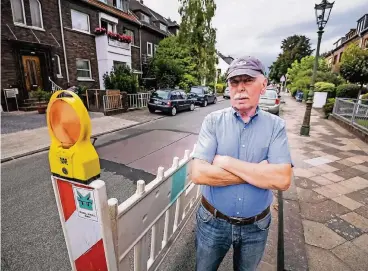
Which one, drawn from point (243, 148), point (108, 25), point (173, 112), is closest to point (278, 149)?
point (243, 148)

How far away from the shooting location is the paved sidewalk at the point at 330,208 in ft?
7.91

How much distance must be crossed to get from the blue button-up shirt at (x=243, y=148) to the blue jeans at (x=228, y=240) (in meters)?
0.11

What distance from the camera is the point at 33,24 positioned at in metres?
12.1

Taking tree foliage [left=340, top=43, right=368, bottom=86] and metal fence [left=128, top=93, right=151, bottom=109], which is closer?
tree foliage [left=340, top=43, right=368, bottom=86]

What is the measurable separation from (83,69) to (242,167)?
16894 millimetres

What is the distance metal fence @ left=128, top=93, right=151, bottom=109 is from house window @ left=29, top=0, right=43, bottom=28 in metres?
6.60

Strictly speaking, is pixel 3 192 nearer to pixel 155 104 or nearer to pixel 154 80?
pixel 155 104

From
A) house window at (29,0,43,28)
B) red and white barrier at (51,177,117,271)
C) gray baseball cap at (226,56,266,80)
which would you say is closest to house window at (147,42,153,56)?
house window at (29,0,43,28)

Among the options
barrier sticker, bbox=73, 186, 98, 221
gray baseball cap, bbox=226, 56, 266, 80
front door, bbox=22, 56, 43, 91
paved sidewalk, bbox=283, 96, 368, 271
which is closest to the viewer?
barrier sticker, bbox=73, 186, 98, 221

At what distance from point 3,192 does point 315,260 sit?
5.05 metres

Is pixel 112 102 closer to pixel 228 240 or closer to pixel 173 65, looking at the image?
pixel 173 65

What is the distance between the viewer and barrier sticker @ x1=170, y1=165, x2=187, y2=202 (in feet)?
7.38

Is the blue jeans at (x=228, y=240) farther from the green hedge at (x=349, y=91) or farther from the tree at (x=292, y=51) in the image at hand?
the tree at (x=292, y=51)

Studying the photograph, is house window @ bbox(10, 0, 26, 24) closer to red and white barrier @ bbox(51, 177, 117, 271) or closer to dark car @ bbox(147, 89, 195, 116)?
dark car @ bbox(147, 89, 195, 116)
